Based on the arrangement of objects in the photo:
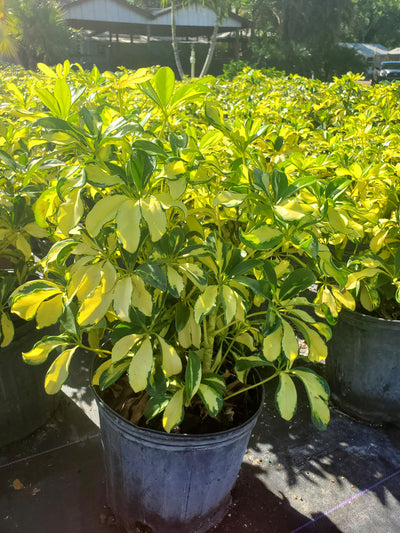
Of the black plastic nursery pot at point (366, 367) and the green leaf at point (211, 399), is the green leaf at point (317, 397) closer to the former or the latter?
the green leaf at point (211, 399)

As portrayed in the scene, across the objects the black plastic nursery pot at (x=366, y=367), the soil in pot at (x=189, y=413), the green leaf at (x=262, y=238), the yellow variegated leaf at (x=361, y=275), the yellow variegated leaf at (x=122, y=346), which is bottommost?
the black plastic nursery pot at (x=366, y=367)

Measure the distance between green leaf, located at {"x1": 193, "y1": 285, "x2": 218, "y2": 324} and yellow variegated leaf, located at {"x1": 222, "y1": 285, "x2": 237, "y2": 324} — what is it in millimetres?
21

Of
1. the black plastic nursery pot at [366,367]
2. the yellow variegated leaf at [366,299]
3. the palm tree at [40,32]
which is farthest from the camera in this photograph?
the palm tree at [40,32]

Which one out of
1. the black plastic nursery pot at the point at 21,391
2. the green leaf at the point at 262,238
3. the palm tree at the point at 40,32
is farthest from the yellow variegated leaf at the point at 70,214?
the palm tree at the point at 40,32

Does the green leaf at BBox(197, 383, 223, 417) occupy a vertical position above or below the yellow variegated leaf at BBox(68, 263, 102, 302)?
below

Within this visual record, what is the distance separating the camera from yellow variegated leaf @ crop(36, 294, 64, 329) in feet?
3.71

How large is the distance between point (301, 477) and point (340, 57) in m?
25.9

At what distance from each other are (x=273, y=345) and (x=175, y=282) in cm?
31

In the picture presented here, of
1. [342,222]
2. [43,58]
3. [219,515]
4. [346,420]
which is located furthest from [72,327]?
[43,58]

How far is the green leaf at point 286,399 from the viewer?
112 centimetres

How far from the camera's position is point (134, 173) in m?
0.86

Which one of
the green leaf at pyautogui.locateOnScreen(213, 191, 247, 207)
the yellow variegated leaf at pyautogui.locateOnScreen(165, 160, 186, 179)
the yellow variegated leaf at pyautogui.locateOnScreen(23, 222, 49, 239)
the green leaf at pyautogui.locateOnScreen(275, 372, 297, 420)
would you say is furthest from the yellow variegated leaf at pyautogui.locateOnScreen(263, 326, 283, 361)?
the yellow variegated leaf at pyautogui.locateOnScreen(23, 222, 49, 239)

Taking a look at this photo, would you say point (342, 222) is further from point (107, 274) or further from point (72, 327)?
point (72, 327)

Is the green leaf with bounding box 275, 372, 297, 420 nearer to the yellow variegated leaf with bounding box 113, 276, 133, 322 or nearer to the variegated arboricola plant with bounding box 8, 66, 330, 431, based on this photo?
the variegated arboricola plant with bounding box 8, 66, 330, 431
